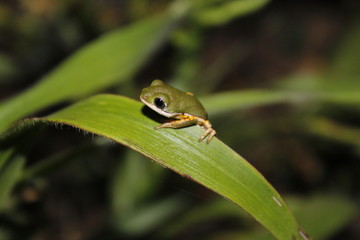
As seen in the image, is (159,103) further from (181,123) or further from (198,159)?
(198,159)

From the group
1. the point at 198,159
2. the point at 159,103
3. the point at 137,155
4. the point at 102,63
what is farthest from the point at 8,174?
the point at 137,155

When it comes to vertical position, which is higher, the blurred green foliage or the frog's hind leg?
the blurred green foliage

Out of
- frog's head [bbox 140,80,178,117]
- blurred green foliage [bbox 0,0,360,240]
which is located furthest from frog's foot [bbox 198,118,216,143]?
blurred green foliage [bbox 0,0,360,240]

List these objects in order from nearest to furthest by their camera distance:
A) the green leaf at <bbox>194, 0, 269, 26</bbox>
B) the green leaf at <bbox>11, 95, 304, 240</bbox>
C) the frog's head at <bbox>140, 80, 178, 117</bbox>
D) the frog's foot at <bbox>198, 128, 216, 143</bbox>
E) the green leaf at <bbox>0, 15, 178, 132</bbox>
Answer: the green leaf at <bbox>11, 95, 304, 240</bbox>, the frog's foot at <bbox>198, 128, 216, 143</bbox>, the frog's head at <bbox>140, 80, 178, 117</bbox>, the green leaf at <bbox>0, 15, 178, 132</bbox>, the green leaf at <bbox>194, 0, 269, 26</bbox>

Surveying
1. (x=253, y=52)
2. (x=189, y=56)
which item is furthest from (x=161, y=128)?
(x=253, y=52)

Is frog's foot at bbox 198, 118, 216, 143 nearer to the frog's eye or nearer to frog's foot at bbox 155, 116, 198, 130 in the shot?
frog's foot at bbox 155, 116, 198, 130

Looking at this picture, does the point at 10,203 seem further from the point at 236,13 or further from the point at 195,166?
the point at 236,13

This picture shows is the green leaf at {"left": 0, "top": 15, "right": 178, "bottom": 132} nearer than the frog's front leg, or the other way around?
the frog's front leg

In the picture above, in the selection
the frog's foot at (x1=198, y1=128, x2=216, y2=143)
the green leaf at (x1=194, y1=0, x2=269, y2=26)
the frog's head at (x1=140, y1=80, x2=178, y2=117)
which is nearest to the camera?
the frog's foot at (x1=198, y1=128, x2=216, y2=143)
